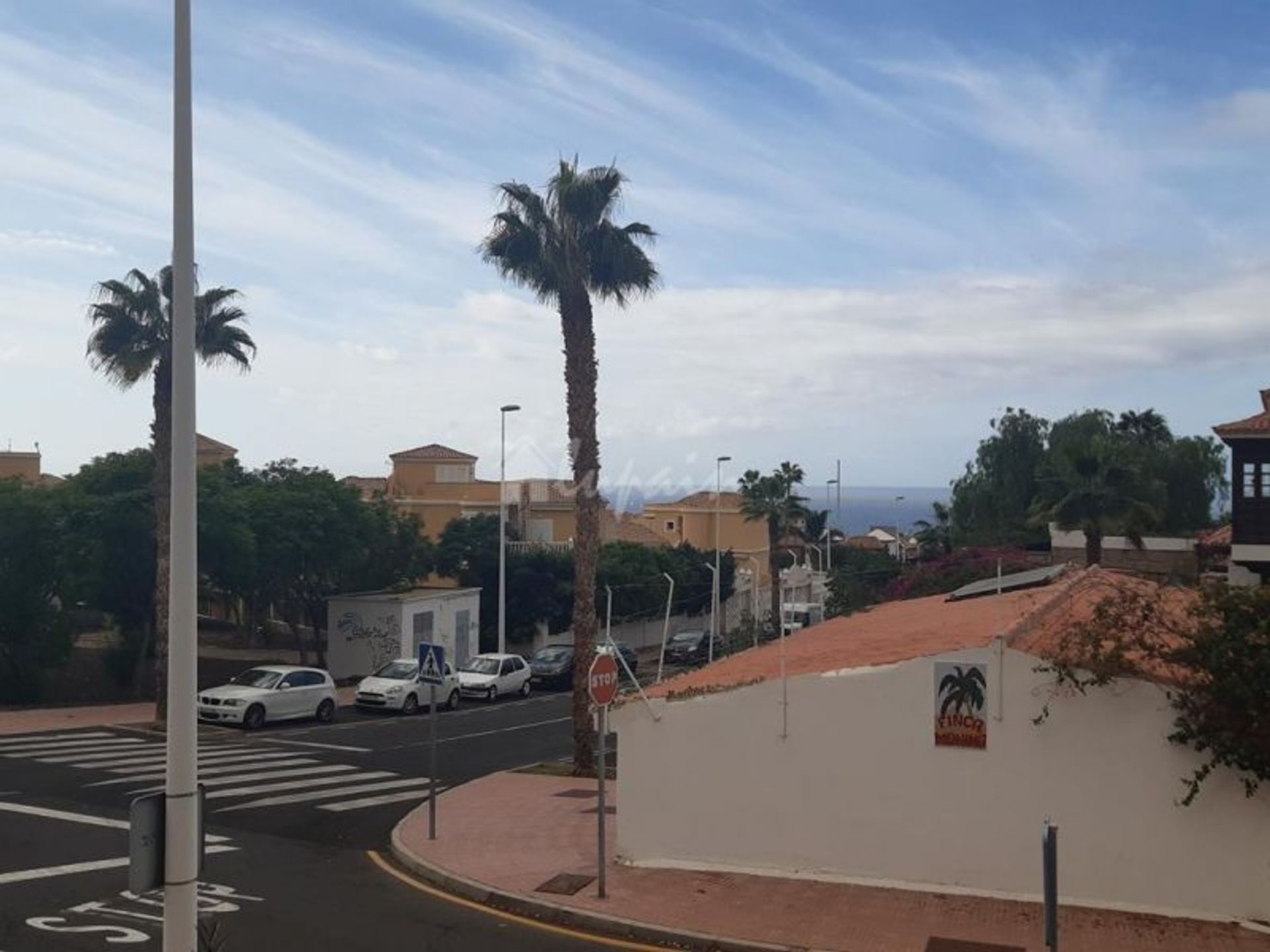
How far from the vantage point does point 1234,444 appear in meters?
25.2

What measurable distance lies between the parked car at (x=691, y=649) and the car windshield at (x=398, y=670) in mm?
13707

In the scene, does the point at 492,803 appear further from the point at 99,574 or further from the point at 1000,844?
the point at 99,574

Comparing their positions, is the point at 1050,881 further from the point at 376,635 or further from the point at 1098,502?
the point at 376,635

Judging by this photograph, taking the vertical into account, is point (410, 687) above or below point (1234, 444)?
below

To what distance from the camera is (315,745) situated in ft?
83.2

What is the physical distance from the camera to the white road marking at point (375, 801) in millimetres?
18156

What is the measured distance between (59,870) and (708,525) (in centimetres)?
6499

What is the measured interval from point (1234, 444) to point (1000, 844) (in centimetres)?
1600

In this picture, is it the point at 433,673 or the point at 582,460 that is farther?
the point at 582,460

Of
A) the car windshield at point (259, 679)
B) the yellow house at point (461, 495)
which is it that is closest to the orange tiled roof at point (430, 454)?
the yellow house at point (461, 495)

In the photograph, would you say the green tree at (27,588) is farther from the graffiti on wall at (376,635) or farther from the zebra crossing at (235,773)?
the graffiti on wall at (376,635)

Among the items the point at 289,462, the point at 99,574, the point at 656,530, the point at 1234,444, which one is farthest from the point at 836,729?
the point at 656,530

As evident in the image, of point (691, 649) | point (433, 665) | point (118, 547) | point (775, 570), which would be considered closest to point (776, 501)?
point (775, 570)

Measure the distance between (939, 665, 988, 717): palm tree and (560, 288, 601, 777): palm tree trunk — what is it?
10.2 metres
